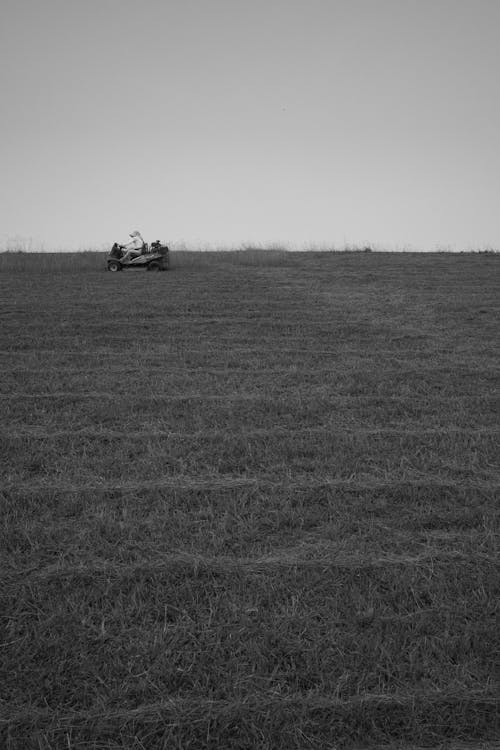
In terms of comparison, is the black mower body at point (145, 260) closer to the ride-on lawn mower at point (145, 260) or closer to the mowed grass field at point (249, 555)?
the ride-on lawn mower at point (145, 260)

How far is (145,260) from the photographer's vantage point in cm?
1867

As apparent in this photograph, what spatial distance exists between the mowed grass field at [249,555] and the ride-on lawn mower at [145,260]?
476 inches

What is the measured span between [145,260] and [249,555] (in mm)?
17077

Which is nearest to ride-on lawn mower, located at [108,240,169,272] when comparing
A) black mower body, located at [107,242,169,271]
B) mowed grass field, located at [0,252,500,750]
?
black mower body, located at [107,242,169,271]

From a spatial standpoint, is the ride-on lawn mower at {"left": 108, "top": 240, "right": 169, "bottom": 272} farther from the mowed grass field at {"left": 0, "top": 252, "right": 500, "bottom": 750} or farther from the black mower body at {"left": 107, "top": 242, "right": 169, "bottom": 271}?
the mowed grass field at {"left": 0, "top": 252, "right": 500, "bottom": 750}

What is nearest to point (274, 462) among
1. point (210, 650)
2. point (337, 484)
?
point (337, 484)

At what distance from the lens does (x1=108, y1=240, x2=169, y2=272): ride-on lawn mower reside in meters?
18.7

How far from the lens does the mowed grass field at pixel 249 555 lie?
198cm

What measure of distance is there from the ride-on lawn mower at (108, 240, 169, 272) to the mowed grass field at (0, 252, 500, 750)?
12081 millimetres

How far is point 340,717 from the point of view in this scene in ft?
6.41

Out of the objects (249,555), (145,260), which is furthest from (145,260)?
(249,555)

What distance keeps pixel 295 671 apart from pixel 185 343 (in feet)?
22.8

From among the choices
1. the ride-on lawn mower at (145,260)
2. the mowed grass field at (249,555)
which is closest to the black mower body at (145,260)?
the ride-on lawn mower at (145,260)

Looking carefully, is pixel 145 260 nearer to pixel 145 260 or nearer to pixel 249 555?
pixel 145 260
